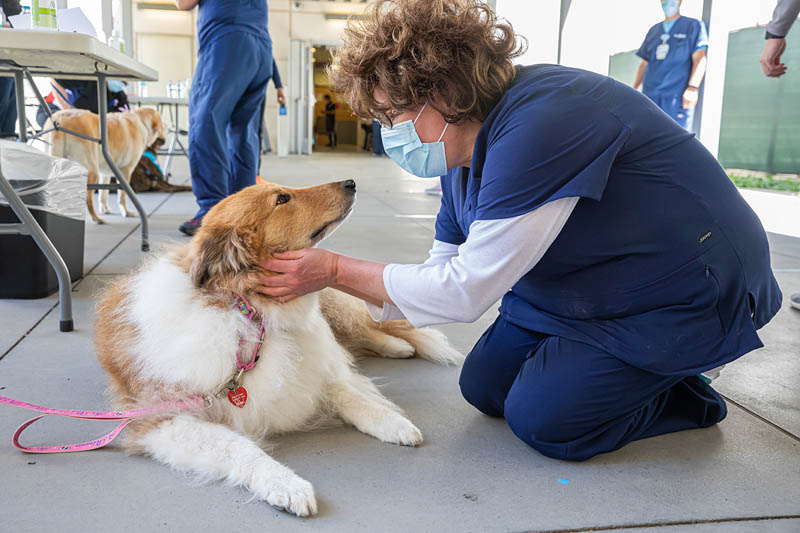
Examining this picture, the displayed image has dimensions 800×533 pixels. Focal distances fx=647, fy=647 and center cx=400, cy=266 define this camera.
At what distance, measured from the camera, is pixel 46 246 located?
9.84 feet

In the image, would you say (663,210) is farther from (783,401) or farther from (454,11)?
(783,401)

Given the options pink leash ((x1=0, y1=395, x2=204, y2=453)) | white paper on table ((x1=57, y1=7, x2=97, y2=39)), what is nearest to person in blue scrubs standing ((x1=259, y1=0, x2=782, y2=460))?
pink leash ((x1=0, y1=395, x2=204, y2=453))

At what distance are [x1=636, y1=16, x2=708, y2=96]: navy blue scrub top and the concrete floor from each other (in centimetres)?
519

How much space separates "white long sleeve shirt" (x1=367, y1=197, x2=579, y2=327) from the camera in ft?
5.23

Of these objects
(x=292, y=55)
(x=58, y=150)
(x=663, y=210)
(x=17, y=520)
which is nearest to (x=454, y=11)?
(x=663, y=210)

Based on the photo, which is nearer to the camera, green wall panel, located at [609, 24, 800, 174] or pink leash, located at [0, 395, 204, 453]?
pink leash, located at [0, 395, 204, 453]

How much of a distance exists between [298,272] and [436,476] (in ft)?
2.22

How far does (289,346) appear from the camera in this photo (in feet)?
6.47

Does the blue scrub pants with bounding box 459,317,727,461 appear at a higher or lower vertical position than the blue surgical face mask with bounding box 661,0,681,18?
lower

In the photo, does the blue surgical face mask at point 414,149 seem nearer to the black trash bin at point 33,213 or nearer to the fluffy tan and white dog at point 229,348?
the fluffy tan and white dog at point 229,348

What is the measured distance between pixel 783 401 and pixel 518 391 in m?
1.10

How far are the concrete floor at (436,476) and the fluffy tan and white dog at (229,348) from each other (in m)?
0.07

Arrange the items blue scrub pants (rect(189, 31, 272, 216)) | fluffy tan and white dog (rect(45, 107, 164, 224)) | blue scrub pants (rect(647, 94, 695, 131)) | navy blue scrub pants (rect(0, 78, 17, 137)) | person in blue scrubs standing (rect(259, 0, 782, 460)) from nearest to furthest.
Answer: person in blue scrubs standing (rect(259, 0, 782, 460)) → blue scrub pants (rect(189, 31, 272, 216)) → fluffy tan and white dog (rect(45, 107, 164, 224)) → navy blue scrub pants (rect(0, 78, 17, 137)) → blue scrub pants (rect(647, 94, 695, 131))

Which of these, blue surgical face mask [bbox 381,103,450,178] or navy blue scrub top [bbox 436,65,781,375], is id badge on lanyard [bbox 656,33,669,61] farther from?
blue surgical face mask [bbox 381,103,450,178]
